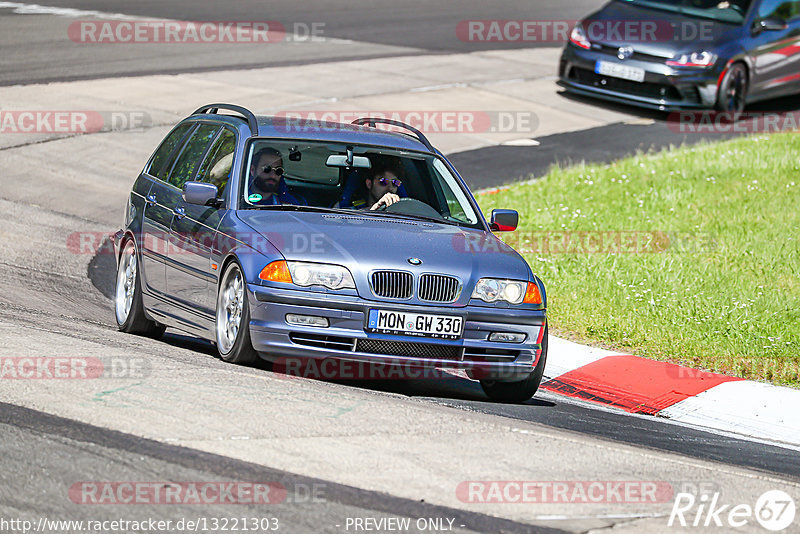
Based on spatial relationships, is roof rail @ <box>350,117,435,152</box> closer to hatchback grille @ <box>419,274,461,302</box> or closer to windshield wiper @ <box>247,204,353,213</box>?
windshield wiper @ <box>247,204,353,213</box>

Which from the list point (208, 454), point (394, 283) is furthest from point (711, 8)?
point (208, 454)

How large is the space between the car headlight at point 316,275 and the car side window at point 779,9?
50.1 ft

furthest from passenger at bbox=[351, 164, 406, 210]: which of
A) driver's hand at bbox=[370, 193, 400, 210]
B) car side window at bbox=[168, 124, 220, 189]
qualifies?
car side window at bbox=[168, 124, 220, 189]

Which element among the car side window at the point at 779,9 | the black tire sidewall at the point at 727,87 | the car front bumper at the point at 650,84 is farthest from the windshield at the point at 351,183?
the car side window at the point at 779,9

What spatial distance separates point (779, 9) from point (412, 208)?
14.5 meters

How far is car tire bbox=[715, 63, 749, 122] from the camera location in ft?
65.8

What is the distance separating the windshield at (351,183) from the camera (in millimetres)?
8625

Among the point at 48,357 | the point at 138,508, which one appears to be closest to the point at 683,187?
the point at 48,357

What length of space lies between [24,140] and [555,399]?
392 inches

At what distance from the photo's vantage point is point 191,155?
369 inches

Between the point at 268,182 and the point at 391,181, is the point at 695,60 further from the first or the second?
the point at 268,182

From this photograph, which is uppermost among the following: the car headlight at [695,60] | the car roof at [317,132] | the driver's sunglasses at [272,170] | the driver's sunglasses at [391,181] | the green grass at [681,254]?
the car roof at [317,132]

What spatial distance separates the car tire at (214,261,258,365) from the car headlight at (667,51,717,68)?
13.3 metres

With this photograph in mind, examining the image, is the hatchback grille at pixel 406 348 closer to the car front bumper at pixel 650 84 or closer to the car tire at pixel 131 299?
the car tire at pixel 131 299
